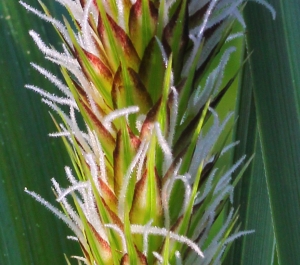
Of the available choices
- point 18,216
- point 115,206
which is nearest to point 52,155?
point 18,216

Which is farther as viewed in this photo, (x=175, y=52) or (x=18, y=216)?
(x=18, y=216)

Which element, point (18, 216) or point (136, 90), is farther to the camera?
point (18, 216)

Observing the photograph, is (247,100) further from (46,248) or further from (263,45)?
(46,248)

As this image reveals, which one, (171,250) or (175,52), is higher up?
(175,52)

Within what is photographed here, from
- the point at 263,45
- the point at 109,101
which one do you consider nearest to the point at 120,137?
the point at 109,101

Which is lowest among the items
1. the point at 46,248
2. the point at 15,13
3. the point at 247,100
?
the point at 46,248

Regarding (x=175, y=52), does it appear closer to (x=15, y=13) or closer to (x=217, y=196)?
(x=217, y=196)
